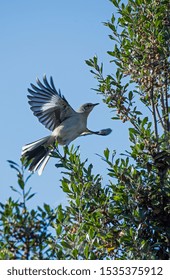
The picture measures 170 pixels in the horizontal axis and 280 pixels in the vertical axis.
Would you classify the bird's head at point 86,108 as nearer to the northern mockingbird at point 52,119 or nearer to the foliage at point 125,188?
the northern mockingbird at point 52,119

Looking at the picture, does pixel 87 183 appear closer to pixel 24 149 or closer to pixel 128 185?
pixel 128 185

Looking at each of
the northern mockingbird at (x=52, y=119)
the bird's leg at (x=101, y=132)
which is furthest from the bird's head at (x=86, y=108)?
the bird's leg at (x=101, y=132)

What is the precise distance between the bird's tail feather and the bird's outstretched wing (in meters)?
0.25

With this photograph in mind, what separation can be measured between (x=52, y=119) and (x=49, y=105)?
0.21 metres

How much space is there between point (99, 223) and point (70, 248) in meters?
1.05

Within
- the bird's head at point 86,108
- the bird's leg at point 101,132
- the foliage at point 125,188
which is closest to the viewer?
the foliage at point 125,188

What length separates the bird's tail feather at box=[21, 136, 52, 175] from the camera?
400 inches

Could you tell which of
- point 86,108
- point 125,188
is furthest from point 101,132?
point 125,188

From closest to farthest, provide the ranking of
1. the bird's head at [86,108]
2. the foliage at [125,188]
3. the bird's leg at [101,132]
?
the foliage at [125,188] < the bird's leg at [101,132] < the bird's head at [86,108]

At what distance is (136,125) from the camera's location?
744 centimetres

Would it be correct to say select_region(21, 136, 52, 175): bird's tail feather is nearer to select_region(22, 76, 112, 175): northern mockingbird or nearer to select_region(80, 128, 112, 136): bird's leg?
select_region(22, 76, 112, 175): northern mockingbird

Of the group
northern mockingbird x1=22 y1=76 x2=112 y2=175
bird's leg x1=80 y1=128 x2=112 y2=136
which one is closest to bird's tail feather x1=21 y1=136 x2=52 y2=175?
northern mockingbird x1=22 y1=76 x2=112 y2=175

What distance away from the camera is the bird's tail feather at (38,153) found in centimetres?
1016

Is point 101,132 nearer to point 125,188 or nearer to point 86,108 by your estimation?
point 86,108
